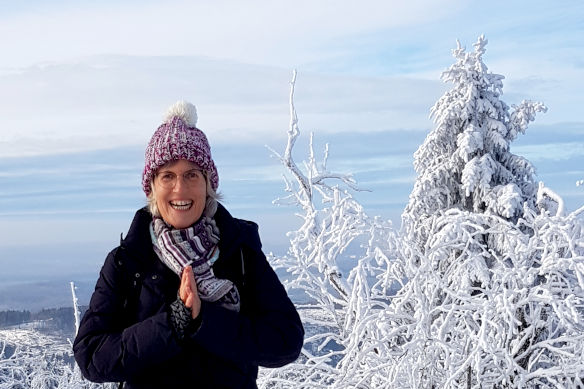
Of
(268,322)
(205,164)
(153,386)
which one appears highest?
(205,164)

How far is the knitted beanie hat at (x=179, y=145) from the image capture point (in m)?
2.98

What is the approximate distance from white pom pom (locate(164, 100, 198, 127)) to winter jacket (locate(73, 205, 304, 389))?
1.51 feet

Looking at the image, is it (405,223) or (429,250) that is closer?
(429,250)

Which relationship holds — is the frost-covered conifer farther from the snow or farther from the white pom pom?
the white pom pom

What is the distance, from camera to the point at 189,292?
2.77 meters

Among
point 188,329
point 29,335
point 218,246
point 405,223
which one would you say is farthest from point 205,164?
point 29,335

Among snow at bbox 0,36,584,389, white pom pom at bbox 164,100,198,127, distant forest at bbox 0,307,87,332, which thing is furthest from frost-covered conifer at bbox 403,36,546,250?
distant forest at bbox 0,307,87,332

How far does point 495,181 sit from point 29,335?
41.9 feet

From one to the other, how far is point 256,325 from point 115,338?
0.55 meters

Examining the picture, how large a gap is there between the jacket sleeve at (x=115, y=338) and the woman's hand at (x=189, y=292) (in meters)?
0.10

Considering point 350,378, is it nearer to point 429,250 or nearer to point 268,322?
point 429,250

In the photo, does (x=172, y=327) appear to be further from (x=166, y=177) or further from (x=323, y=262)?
(x=323, y=262)

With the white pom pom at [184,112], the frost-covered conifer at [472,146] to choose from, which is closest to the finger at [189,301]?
the white pom pom at [184,112]

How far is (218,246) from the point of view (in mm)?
3031
